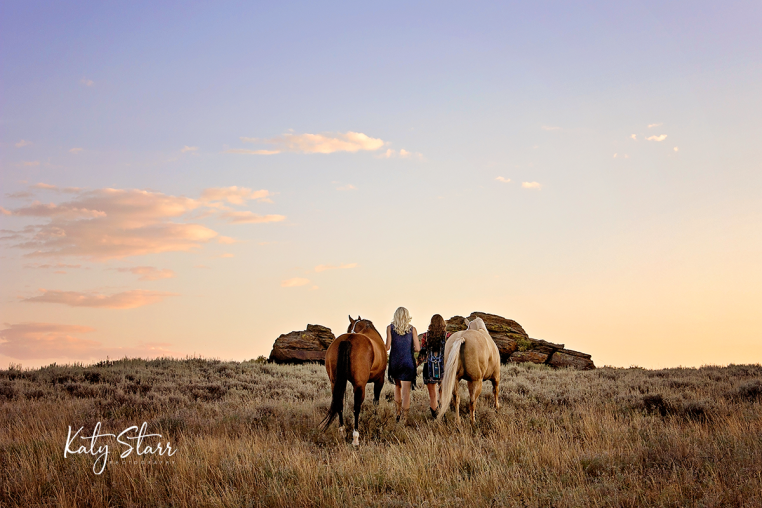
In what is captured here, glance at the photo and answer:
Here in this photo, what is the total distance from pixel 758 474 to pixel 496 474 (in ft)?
10.6

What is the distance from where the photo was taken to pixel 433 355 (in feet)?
38.2

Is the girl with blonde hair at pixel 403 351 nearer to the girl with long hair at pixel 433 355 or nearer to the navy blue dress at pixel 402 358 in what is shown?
the navy blue dress at pixel 402 358

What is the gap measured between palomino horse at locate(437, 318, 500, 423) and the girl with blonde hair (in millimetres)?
763

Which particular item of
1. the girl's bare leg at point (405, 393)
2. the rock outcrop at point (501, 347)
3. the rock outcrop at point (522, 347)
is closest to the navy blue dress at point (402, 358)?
the girl's bare leg at point (405, 393)

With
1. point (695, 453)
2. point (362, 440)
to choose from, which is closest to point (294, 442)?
point (362, 440)

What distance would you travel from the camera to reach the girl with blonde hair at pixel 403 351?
11281mm

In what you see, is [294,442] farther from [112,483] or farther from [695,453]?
[695,453]

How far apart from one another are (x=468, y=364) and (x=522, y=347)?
48.7 feet

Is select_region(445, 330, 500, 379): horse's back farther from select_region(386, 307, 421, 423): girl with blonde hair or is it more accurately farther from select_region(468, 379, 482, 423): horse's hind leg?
select_region(386, 307, 421, 423): girl with blonde hair

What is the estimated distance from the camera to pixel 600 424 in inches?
404

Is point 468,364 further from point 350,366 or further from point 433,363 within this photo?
point 350,366

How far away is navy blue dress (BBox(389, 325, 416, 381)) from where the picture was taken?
37.0 ft

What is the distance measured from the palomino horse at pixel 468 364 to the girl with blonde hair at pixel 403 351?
763mm

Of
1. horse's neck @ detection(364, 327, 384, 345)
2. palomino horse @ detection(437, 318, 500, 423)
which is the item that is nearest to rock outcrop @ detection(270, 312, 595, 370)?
horse's neck @ detection(364, 327, 384, 345)
